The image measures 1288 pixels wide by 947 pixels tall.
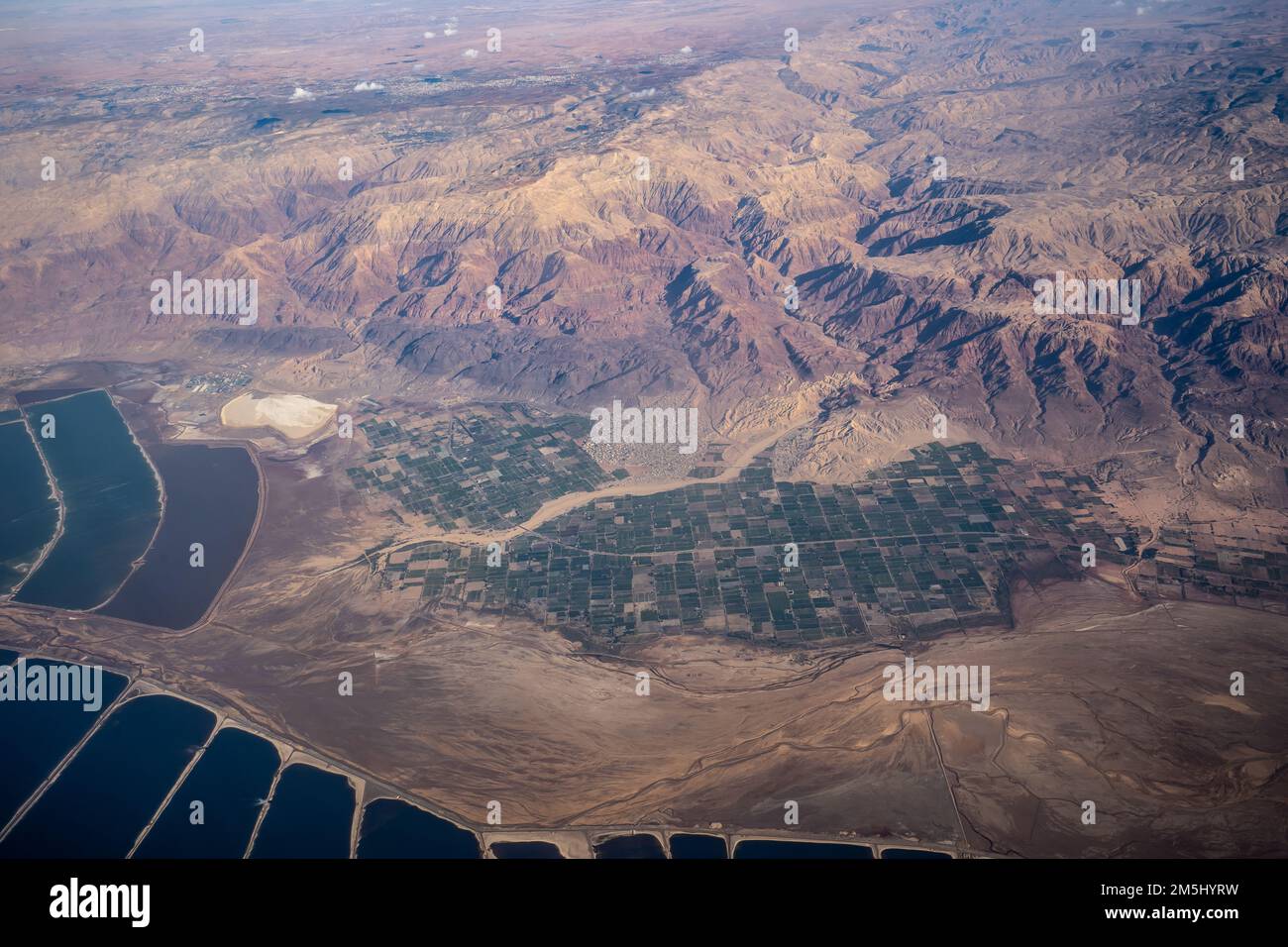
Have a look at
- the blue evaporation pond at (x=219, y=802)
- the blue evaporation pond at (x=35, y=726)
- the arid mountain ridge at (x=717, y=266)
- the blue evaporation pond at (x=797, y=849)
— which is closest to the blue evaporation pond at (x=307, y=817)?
the blue evaporation pond at (x=219, y=802)

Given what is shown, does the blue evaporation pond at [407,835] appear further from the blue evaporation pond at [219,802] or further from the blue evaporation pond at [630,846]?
the blue evaporation pond at [219,802]

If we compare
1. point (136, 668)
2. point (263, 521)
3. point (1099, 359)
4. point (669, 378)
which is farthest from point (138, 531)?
point (1099, 359)

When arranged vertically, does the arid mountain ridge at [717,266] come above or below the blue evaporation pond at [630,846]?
above

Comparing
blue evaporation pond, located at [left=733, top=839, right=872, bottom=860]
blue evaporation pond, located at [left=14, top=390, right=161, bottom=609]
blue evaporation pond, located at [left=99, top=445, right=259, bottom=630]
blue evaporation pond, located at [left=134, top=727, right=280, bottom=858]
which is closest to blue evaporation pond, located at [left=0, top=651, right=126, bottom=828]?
blue evaporation pond, located at [left=99, top=445, right=259, bottom=630]

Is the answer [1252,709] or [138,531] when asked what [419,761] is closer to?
[138,531]

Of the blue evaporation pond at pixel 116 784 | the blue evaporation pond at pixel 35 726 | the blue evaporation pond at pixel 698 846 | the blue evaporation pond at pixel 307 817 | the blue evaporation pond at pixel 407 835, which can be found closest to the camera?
the blue evaporation pond at pixel 698 846

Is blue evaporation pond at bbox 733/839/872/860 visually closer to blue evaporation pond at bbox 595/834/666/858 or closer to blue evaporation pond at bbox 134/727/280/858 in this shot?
blue evaporation pond at bbox 595/834/666/858

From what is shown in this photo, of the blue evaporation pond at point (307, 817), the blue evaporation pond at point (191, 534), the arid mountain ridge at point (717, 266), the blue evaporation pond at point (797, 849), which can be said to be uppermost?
the arid mountain ridge at point (717, 266)
